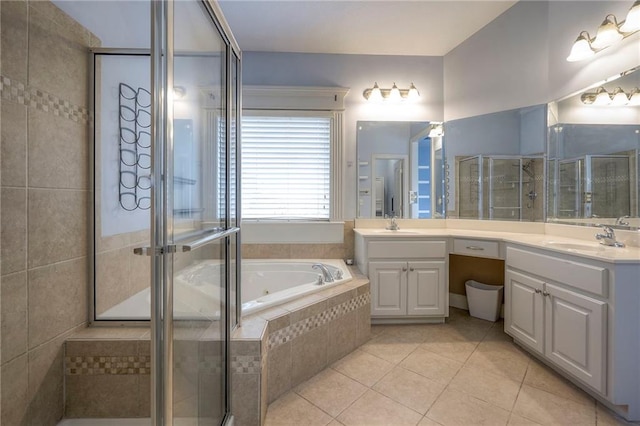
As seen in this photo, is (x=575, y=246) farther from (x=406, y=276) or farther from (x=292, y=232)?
(x=292, y=232)

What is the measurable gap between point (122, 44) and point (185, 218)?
1.41 meters

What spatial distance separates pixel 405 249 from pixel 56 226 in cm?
225

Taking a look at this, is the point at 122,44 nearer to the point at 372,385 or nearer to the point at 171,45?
the point at 171,45

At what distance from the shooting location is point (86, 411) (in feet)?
4.13

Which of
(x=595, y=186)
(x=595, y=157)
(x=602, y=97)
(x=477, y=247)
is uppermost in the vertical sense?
(x=602, y=97)

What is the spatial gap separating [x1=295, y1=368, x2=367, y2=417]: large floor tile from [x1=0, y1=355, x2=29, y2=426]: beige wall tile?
1199mm

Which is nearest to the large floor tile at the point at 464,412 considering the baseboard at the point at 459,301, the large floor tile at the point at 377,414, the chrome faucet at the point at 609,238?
the large floor tile at the point at 377,414

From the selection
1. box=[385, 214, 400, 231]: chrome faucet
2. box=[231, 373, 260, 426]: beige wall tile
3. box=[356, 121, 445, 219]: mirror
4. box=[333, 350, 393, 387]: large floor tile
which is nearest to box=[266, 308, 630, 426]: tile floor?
box=[333, 350, 393, 387]: large floor tile

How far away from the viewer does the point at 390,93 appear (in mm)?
2795

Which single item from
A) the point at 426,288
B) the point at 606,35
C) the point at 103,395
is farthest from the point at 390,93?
the point at 103,395

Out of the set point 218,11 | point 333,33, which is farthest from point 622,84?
point 218,11

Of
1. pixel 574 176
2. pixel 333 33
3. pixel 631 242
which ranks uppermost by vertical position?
pixel 333 33

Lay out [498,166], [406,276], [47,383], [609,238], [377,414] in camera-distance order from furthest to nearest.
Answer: [498,166] → [406,276] → [609,238] → [377,414] → [47,383]

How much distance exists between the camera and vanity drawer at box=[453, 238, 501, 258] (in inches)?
86.2
